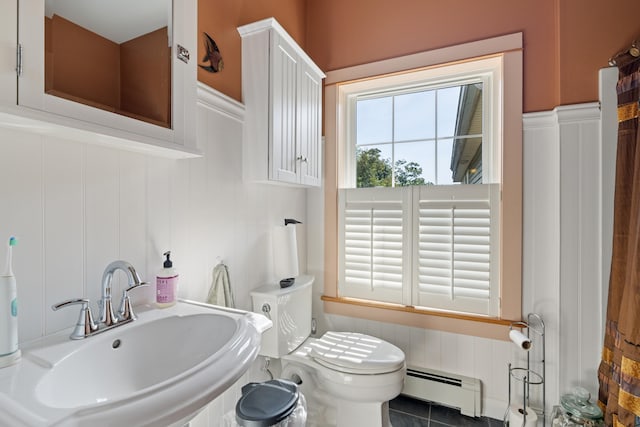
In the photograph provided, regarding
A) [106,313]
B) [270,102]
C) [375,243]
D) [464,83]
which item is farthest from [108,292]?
[464,83]

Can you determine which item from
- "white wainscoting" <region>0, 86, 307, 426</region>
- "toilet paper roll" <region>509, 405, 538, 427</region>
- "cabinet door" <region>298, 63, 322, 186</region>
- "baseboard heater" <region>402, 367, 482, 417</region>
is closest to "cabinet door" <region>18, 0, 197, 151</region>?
"white wainscoting" <region>0, 86, 307, 426</region>

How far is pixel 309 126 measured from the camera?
1.68m

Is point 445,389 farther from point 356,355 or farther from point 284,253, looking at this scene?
point 284,253

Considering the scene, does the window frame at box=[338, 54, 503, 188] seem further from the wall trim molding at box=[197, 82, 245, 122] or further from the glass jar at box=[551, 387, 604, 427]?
the glass jar at box=[551, 387, 604, 427]

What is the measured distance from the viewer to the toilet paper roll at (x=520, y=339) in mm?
1370

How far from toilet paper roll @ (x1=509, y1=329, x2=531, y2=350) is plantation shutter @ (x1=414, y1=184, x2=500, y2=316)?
0.61 feet

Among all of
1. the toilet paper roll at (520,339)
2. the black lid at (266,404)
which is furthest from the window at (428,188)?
the black lid at (266,404)

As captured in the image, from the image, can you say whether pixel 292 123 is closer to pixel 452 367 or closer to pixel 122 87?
pixel 122 87

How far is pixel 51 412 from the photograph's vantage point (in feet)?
1.41

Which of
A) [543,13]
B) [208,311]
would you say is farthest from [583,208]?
[208,311]

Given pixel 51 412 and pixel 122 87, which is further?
pixel 122 87

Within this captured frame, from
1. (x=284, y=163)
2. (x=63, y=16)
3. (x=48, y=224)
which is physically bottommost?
(x=48, y=224)

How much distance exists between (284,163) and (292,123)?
8.6 inches

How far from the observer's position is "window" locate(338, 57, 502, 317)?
1.68 m
